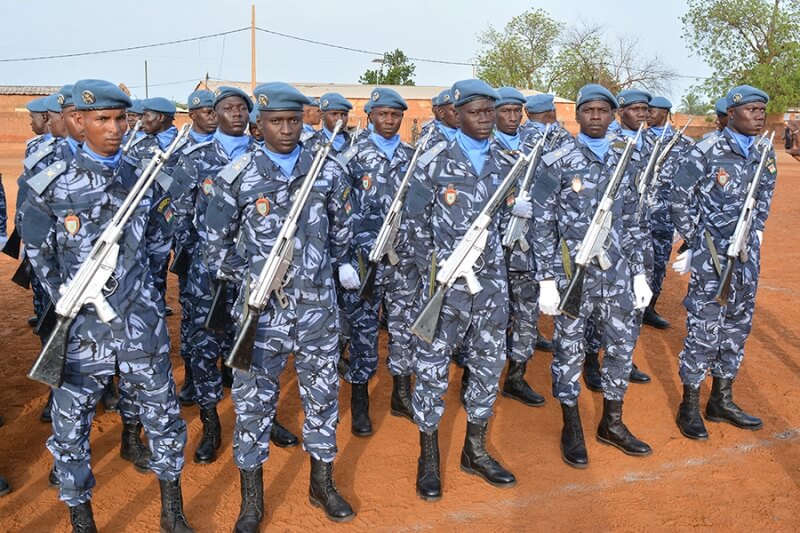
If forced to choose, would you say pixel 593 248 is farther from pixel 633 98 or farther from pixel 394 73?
pixel 394 73

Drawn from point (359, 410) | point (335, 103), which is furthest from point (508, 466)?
point (335, 103)

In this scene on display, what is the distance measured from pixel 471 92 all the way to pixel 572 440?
2447mm

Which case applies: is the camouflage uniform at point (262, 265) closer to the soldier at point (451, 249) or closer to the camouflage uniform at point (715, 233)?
the soldier at point (451, 249)

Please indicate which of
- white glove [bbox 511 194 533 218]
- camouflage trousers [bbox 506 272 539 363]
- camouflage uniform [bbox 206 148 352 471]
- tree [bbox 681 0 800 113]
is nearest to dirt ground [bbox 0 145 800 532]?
camouflage trousers [bbox 506 272 539 363]

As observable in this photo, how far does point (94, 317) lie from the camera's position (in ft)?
10.5

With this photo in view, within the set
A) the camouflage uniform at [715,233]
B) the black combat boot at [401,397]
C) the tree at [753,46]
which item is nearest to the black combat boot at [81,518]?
the black combat boot at [401,397]

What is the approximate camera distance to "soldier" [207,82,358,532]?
11.4 feet

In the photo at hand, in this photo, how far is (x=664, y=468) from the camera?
4422 mm

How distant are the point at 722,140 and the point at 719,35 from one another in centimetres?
4179

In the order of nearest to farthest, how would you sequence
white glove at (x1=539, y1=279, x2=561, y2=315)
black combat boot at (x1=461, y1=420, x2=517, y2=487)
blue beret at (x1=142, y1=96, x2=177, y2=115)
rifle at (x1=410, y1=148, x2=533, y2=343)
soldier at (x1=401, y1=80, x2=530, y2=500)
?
rifle at (x1=410, y1=148, x2=533, y2=343) < soldier at (x1=401, y1=80, x2=530, y2=500) < black combat boot at (x1=461, y1=420, x2=517, y2=487) < white glove at (x1=539, y1=279, x2=561, y2=315) < blue beret at (x1=142, y1=96, x2=177, y2=115)

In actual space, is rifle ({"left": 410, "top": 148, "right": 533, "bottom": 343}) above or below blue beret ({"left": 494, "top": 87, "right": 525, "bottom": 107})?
below

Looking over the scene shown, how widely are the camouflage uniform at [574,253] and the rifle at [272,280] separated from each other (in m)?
1.71

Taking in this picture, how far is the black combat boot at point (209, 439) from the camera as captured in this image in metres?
4.41

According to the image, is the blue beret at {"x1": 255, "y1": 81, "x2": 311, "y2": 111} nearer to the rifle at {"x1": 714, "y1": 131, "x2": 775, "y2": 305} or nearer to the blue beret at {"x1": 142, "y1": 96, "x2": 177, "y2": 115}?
the rifle at {"x1": 714, "y1": 131, "x2": 775, "y2": 305}
